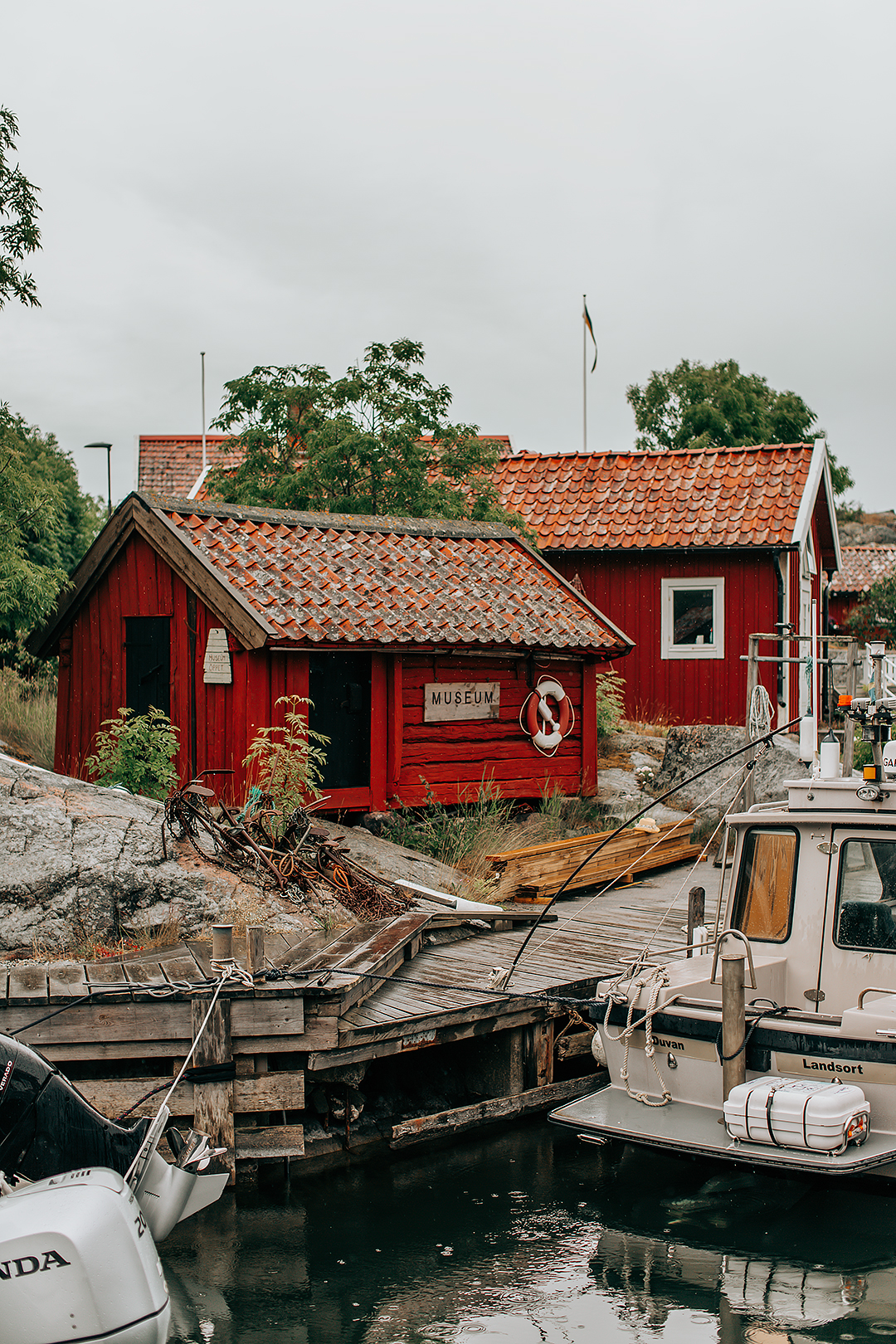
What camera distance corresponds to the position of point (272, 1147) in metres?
8.18

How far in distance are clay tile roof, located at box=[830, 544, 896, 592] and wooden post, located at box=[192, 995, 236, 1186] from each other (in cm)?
3189

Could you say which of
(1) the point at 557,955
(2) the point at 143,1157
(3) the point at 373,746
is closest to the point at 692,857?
(3) the point at 373,746

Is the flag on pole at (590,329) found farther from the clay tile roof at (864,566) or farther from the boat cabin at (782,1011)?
the boat cabin at (782,1011)

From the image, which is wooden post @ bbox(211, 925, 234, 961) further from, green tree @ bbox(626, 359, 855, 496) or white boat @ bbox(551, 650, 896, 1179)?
green tree @ bbox(626, 359, 855, 496)

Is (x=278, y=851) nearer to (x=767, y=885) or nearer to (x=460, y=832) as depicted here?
(x=460, y=832)

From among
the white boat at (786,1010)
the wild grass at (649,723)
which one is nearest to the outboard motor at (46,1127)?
the white boat at (786,1010)

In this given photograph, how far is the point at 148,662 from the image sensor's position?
14.5 metres

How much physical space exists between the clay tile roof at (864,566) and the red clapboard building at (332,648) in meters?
23.6

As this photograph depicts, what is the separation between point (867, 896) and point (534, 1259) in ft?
10.5

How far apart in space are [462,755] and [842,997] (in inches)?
280

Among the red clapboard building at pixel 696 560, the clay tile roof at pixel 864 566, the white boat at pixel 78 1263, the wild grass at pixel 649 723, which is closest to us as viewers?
the white boat at pixel 78 1263

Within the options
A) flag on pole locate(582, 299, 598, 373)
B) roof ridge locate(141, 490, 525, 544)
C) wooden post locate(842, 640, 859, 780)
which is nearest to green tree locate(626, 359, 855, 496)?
flag on pole locate(582, 299, 598, 373)

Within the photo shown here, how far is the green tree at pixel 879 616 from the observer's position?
30.9 meters

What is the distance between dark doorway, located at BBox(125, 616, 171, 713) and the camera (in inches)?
561
